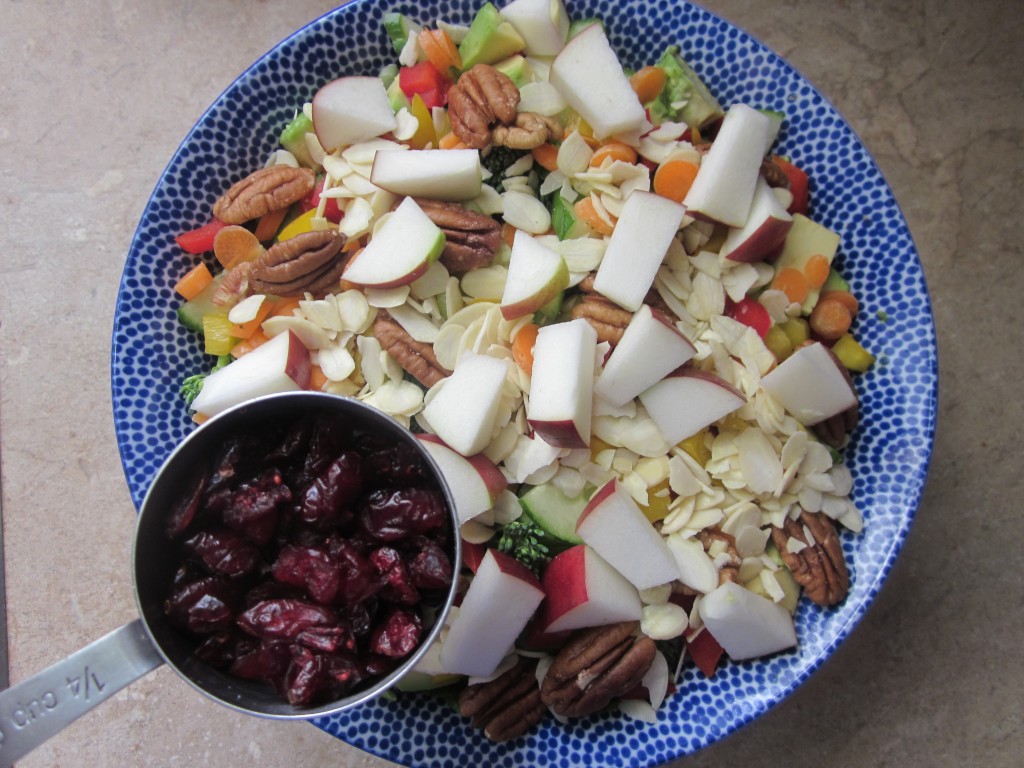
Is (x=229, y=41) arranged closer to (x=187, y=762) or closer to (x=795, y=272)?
(x=795, y=272)

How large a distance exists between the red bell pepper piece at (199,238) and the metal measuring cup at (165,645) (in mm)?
363

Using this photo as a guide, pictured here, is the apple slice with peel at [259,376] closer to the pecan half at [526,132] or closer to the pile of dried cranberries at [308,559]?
the pile of dried cranberries at [308,559]

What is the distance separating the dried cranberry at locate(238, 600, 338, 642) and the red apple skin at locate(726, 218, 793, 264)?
810 millimetres

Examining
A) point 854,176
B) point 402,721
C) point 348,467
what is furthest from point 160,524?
point 854,176

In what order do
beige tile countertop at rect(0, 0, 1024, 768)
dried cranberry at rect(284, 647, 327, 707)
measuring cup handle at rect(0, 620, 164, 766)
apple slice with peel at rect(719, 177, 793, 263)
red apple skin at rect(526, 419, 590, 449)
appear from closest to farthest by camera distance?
measuring cup handle at rect(0, 620, 164, 766) → dried cranberry at rect(284, 647, 327, 707) → red apple skin at rect(526, 419, 590, 449) → apple slice with peel at rect(719, 177, 793, 263) → beige tile countertop at rect(0, 0, 1024, 768)

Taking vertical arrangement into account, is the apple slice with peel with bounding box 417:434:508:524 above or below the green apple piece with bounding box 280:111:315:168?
below

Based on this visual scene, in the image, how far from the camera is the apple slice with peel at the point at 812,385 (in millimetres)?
1243

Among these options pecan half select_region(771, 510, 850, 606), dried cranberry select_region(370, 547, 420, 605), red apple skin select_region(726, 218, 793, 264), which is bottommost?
pecan half select_region(771, 510, 850, 606)

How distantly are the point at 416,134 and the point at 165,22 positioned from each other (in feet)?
2.20

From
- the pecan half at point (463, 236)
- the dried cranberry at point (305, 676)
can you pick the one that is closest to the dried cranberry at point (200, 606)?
the dried cranberry at point (305, 676)

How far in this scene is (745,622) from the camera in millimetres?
1234

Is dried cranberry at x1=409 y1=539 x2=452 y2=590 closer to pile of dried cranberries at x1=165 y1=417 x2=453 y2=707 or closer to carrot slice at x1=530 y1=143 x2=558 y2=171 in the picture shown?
pile of dried cranberries at x1=165 y1=417 x2=453 y2=707

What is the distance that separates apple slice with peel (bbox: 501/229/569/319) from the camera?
1220 millimetres

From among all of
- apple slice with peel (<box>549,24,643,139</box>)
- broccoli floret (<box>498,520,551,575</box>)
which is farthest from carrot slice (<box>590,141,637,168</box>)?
broccoli floret (<box>498,520,551,575</box>)
